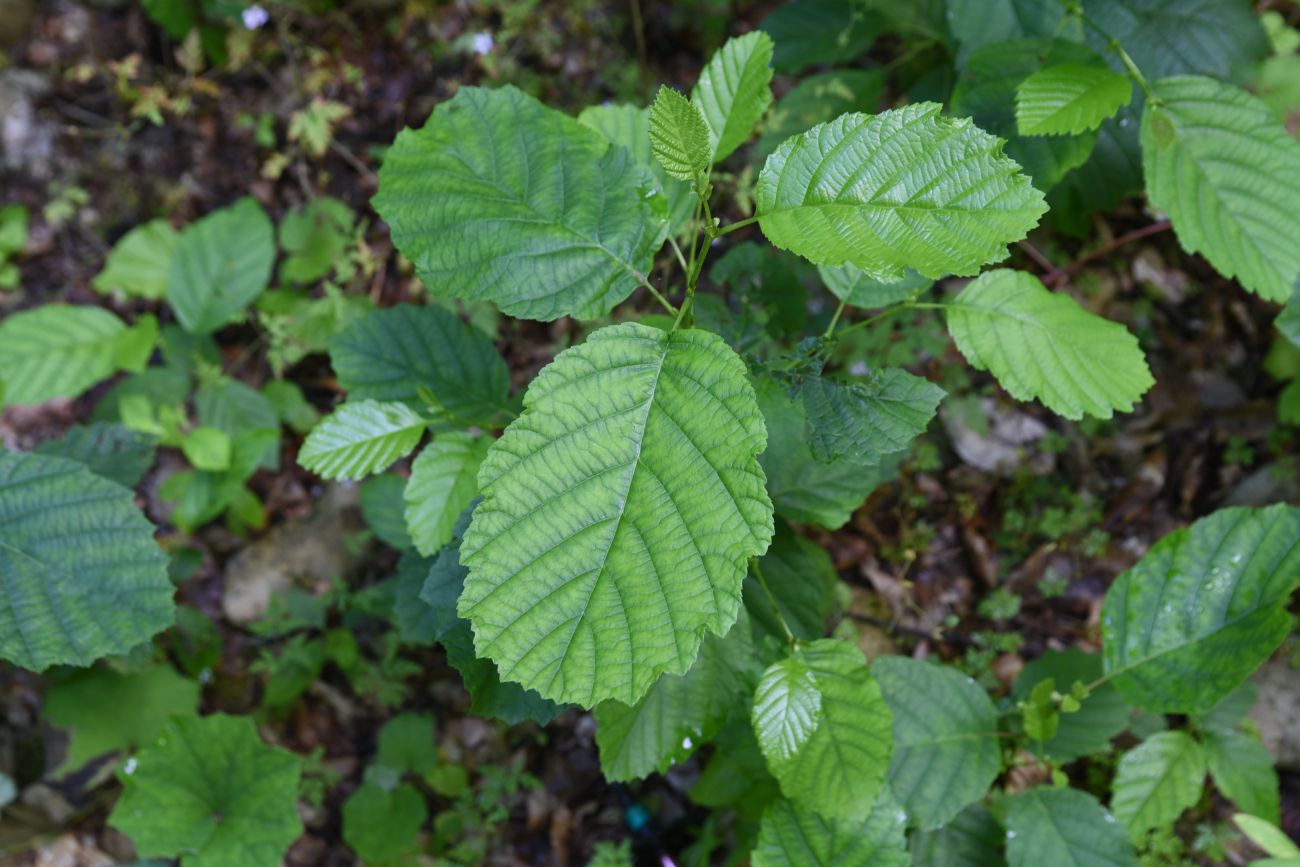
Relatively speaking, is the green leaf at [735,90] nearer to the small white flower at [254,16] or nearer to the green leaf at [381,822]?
the green leaf at [381,822]

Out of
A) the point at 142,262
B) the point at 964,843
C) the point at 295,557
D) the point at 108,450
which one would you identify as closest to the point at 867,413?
the point at 964,843

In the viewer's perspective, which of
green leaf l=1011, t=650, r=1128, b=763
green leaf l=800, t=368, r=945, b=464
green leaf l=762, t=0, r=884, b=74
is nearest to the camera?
green leaf l=800, t=368, r=945, b=464

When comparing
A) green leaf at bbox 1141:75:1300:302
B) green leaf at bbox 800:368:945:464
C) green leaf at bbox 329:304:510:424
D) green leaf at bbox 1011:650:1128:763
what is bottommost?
green leaf at bbox 1011:650:1128:763

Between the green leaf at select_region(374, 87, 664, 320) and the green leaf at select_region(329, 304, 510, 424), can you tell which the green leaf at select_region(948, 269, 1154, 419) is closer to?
the green leaf at select_region(374, 87, 664, 320)

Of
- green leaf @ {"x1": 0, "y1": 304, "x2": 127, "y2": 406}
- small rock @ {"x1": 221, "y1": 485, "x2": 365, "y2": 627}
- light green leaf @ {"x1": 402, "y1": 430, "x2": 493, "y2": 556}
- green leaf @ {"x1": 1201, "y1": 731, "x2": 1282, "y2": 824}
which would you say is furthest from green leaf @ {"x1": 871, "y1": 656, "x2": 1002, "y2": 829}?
green leaf @ {"x1": 0, "y1": 304, "x2": 127, "y2": 406}

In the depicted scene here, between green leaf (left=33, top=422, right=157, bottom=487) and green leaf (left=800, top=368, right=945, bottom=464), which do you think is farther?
green leaf (left=33, top=422, right=157, bottom=487)

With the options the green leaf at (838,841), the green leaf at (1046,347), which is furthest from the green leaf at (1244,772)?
the green leaf at (1046,347)

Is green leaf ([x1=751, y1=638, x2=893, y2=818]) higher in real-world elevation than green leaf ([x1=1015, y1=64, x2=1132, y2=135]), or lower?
lower
